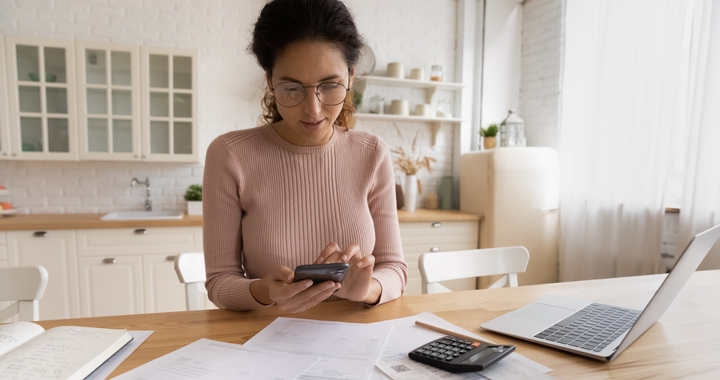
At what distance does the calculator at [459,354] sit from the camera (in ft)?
2.38

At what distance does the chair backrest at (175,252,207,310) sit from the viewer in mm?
1349

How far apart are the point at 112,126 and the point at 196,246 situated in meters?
1.01

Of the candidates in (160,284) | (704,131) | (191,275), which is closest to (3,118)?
(160,284)

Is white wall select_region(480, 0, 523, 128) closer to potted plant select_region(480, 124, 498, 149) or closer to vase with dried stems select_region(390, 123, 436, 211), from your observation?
potted plant select_region(480, 124, 498, 149)

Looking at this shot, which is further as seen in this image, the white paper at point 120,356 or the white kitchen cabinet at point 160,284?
the white kitchen cabinet at point 160,284

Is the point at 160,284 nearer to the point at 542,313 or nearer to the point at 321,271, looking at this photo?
the point at 321,271

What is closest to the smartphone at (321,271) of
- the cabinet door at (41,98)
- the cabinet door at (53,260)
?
the cabinet door at (53,260)

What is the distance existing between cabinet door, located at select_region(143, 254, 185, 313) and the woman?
179cm

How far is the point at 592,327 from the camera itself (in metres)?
0.93

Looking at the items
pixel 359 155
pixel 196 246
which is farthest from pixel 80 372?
pixel 196 246

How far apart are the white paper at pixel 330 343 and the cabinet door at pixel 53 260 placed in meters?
2.31

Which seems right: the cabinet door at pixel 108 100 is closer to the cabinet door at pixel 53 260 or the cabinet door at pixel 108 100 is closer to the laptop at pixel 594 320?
the cabinet door at pixel 53 260

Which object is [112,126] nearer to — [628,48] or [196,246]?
[196,246]

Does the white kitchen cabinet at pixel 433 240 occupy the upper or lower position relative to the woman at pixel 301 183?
lower
